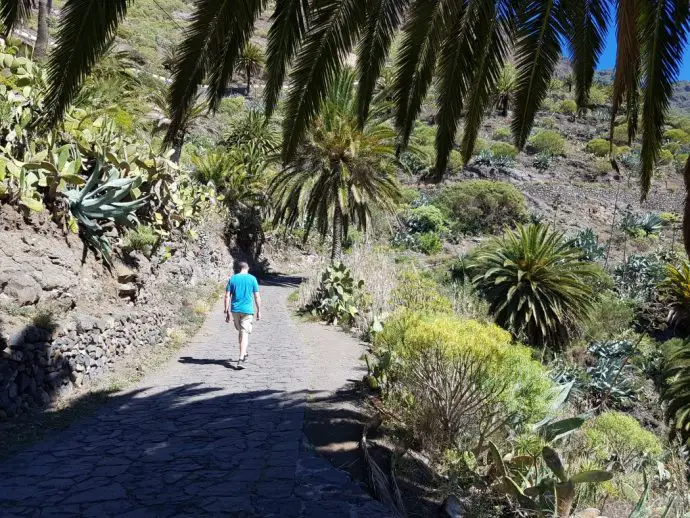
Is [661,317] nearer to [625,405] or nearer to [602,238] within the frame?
[625,405]

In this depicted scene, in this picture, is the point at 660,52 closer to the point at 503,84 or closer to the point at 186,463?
the point at 186,463

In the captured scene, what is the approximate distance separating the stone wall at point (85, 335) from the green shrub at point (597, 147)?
36090 mm

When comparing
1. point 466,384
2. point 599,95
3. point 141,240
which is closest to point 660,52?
point 466,384

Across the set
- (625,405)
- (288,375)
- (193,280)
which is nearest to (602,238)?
(625,405)

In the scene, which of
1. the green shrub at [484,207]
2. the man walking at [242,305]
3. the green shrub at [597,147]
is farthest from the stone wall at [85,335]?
the green shrub at [597,147]

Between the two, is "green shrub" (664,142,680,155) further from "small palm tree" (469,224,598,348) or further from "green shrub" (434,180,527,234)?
"small palm tree" (469,224,598,348)

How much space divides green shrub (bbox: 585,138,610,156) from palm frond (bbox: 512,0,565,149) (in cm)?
3835

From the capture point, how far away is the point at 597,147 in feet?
129

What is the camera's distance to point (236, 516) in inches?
138

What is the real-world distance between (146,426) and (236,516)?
220 cm

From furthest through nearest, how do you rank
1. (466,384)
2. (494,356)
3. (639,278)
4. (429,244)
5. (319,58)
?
(429,244) < (639,278) < (466,384) < (494,356) < (319,58)

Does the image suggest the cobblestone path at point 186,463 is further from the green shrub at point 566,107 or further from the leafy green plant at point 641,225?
the green shrub at point 566,107

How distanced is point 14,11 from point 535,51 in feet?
10.8

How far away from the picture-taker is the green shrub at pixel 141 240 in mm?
9355
